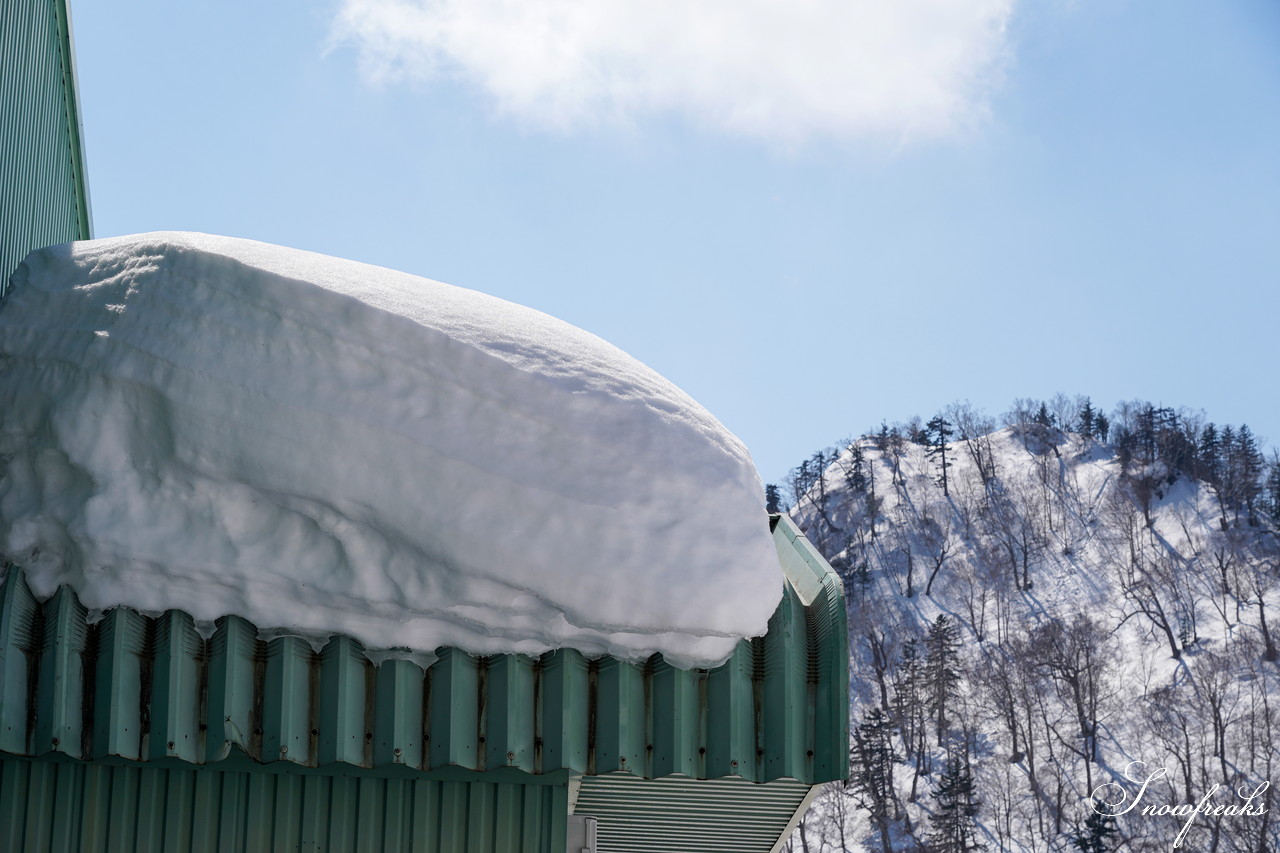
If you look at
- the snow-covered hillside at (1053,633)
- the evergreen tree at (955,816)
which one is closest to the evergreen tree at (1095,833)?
the snow-covered hillside at (1053,633)

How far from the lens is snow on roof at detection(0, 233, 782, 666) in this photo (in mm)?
4004

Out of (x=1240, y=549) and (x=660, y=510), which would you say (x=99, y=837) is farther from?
(x=1240, y=549)

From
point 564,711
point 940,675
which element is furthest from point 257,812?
point 940,675

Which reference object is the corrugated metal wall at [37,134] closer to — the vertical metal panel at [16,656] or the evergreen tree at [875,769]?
the vertical metal panel at [16,656]

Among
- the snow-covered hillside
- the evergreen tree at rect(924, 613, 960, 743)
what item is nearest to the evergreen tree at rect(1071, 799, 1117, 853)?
the snow-covered hillside

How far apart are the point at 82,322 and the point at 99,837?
6.43 ft

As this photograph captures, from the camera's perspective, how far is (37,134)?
23.6 feet

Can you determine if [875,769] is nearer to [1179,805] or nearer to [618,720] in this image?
[1179,805]

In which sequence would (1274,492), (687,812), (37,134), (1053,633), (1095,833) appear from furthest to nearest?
(1274,492) < (1053,633) < (1095,833) < (37,134) < (687,812)

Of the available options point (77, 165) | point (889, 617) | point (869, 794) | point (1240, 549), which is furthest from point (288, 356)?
point (1240, 549)

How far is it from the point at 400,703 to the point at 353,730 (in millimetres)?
186

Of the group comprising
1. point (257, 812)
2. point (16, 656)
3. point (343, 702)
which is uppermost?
point (16, 656)

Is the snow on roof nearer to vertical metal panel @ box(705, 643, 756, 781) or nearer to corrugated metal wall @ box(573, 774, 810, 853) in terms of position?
vertical metal panel @ box(705, 643, 756, 781)

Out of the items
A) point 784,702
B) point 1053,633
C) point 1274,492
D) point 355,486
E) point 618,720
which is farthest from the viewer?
point 1274,492
